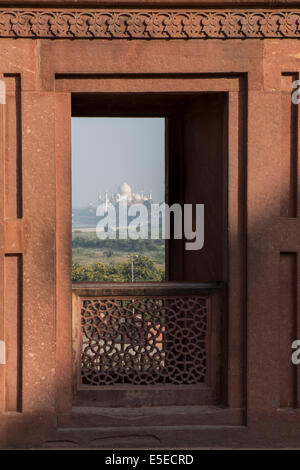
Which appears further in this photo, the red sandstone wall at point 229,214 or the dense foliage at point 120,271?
the dense foliage at point 120,271

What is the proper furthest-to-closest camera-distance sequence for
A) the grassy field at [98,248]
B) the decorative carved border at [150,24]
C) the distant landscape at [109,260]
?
the grassy field at [98,248] → the distant landscape at [109,260] → the decorative carved border at [150,24]

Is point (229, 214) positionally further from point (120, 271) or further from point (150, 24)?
point (120, 271)

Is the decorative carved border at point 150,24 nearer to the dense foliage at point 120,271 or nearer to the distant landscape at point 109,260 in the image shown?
the distant landscape at point 109,260

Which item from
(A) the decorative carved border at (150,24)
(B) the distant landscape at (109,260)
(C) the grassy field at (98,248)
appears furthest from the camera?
(C) the grassy field at (98,248)

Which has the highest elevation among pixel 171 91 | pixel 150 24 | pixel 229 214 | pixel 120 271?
pixel 150 24

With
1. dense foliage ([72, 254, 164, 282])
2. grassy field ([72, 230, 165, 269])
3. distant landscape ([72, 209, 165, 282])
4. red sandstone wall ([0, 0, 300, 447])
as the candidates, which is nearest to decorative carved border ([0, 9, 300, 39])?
red sandstone wall ([0, 0, 300, 447])

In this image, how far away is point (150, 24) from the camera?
3.68 m

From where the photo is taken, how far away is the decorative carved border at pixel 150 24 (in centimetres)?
366

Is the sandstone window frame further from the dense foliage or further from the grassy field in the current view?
the dense foliage

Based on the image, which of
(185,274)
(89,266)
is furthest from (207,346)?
(89,266)

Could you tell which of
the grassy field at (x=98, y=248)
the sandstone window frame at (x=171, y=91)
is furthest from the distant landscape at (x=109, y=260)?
the sandstone window frame at (x=171, y=91)

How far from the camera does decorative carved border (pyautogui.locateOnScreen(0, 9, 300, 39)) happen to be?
366cm

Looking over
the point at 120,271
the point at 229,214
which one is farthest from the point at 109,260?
the point at 229,214

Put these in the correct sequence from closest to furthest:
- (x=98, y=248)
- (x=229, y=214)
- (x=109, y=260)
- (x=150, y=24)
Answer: (x=150, y=24), (x=229, y=214), (x=109, y=260), (x=98, y=248)
